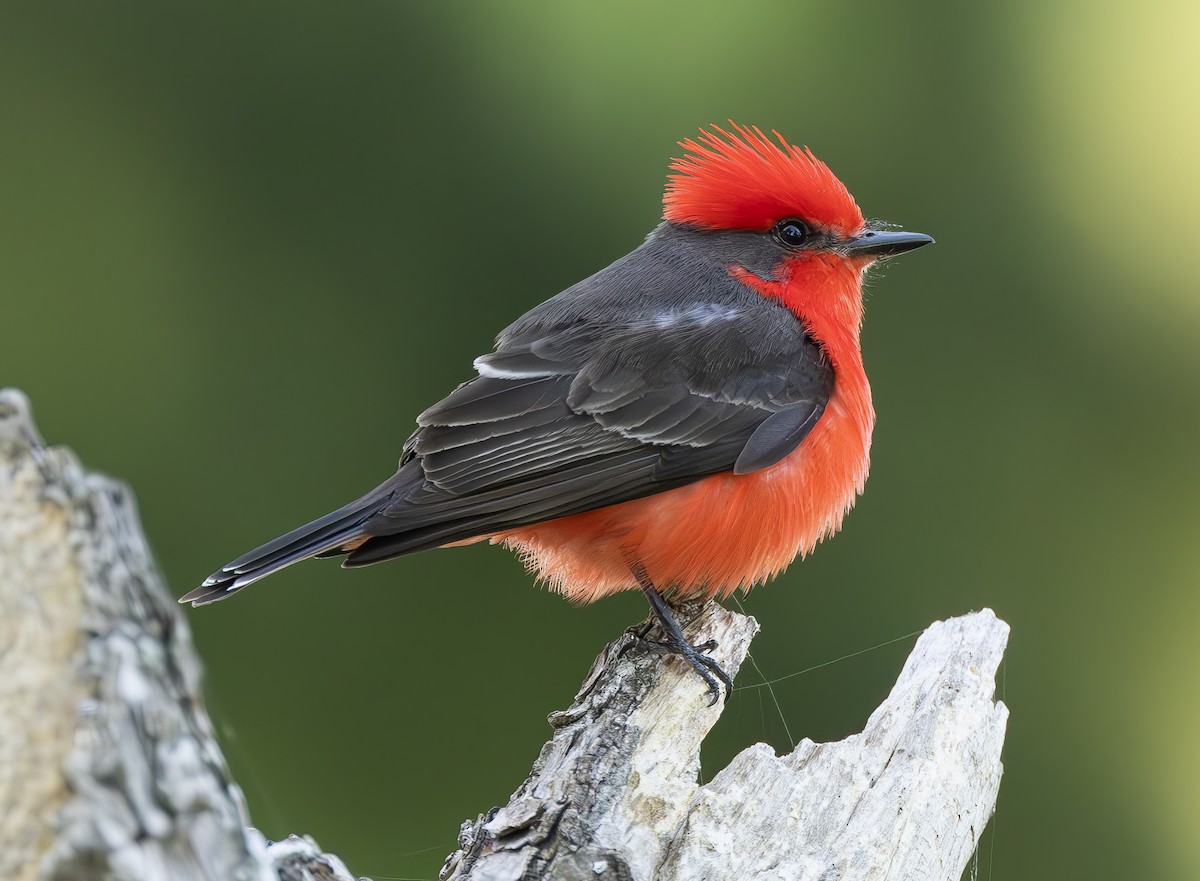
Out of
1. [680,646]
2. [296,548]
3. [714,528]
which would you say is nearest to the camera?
[296,548]

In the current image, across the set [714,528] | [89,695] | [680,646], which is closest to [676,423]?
[714,528]

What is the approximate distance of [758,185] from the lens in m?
4.47

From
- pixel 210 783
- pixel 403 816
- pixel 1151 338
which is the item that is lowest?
pixel 403 816

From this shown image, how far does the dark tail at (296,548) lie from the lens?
11.3 feet

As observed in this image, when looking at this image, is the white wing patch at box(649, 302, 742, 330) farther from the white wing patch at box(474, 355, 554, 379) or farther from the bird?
the white wing patch at box(474, 355, 554, 379)

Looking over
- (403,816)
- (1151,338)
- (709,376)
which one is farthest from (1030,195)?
(403,816)

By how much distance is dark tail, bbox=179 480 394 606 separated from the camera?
345 centimetres

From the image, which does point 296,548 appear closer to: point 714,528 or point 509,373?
point 509,373

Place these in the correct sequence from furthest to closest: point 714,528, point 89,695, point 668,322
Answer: point 668,322
point 714,528
point 89,695

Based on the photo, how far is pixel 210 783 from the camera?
1771 millimetres

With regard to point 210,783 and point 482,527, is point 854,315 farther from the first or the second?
point 210,783

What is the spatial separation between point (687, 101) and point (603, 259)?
32.9 inches

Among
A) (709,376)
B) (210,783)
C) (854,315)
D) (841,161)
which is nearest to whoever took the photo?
(210,783)

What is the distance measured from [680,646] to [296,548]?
3.26ft
